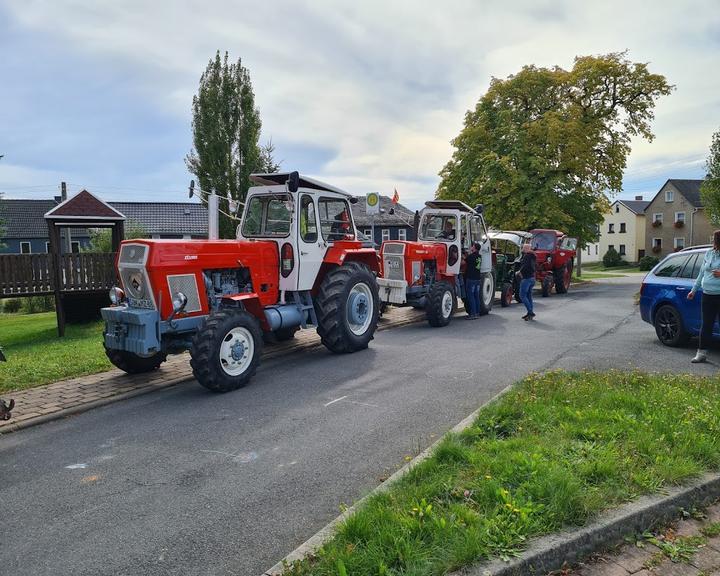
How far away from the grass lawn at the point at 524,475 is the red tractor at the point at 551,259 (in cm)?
1484

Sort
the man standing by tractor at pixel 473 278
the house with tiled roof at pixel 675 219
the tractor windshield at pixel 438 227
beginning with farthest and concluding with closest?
the house with tiled roof at pixel 675 219 < the tractor windshield at pixel 438 227 < the man standing by tractor at pixel 473 278

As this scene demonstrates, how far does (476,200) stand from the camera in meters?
26.9

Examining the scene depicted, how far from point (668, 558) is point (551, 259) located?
723 inches

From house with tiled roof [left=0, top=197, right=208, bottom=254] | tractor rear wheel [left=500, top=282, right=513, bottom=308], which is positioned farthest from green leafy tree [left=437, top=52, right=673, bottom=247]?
house with tiled roof [left=0, top=197, right=208, bottom=254]

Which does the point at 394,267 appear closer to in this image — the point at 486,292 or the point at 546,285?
the point at 486,292

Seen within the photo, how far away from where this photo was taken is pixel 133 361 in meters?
7.94

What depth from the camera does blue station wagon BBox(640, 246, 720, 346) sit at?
29.2 ft

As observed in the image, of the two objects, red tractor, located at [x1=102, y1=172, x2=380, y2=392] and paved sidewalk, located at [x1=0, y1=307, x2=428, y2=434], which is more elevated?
red tractor, located at [x1=102, y1=172, x2=380, y2=392]

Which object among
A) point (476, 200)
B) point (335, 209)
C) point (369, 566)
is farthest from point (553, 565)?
point (476, 200)

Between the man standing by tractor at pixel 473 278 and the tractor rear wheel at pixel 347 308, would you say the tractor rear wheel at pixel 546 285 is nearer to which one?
the man standing by tractor at pixel 473 278

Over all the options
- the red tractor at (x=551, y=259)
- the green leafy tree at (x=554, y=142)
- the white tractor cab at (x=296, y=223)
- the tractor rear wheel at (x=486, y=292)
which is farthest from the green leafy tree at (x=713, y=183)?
the white tractor cab at (x=296, y=223)

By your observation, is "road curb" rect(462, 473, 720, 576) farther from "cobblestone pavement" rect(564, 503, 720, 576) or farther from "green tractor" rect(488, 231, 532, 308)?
"green tractor" rect(488, 231, 532, 308)

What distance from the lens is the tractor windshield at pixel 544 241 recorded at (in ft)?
67.8

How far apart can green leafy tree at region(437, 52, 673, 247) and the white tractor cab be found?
58.2ft
